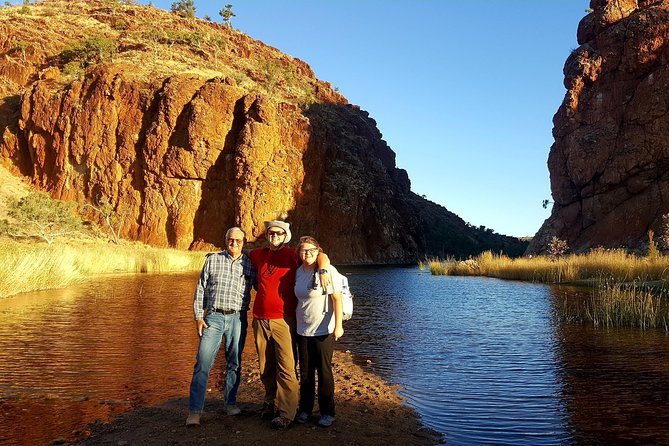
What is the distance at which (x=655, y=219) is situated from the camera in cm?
4053

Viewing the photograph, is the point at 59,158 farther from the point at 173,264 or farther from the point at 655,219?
the point at 655,219

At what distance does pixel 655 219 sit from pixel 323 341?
43.4 meters

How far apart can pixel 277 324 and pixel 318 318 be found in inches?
18.1

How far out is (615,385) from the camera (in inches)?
289

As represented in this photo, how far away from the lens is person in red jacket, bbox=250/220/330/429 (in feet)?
17.7

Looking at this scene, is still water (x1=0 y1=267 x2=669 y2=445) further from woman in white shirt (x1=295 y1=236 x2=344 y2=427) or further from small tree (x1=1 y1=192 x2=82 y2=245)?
small tree (x1=1 y1=192 x2=82 y2=245)

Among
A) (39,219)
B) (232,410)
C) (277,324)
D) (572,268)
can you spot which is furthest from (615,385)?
(39,219)

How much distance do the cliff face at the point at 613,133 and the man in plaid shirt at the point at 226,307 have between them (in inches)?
1660

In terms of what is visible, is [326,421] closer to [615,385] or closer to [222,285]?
[222,285]

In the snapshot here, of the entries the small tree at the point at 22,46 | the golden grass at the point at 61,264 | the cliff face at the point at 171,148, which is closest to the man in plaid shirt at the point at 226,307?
the golden grass at the point at 61,264

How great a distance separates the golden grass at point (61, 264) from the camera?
16.5m

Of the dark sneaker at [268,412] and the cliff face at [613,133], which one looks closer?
the dark sneaker at [268,412]

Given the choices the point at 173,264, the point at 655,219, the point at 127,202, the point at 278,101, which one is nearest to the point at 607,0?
the point at 655,219

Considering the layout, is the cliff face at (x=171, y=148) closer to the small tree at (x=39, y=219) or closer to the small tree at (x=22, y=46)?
the small tree at (x=22, y=46)
